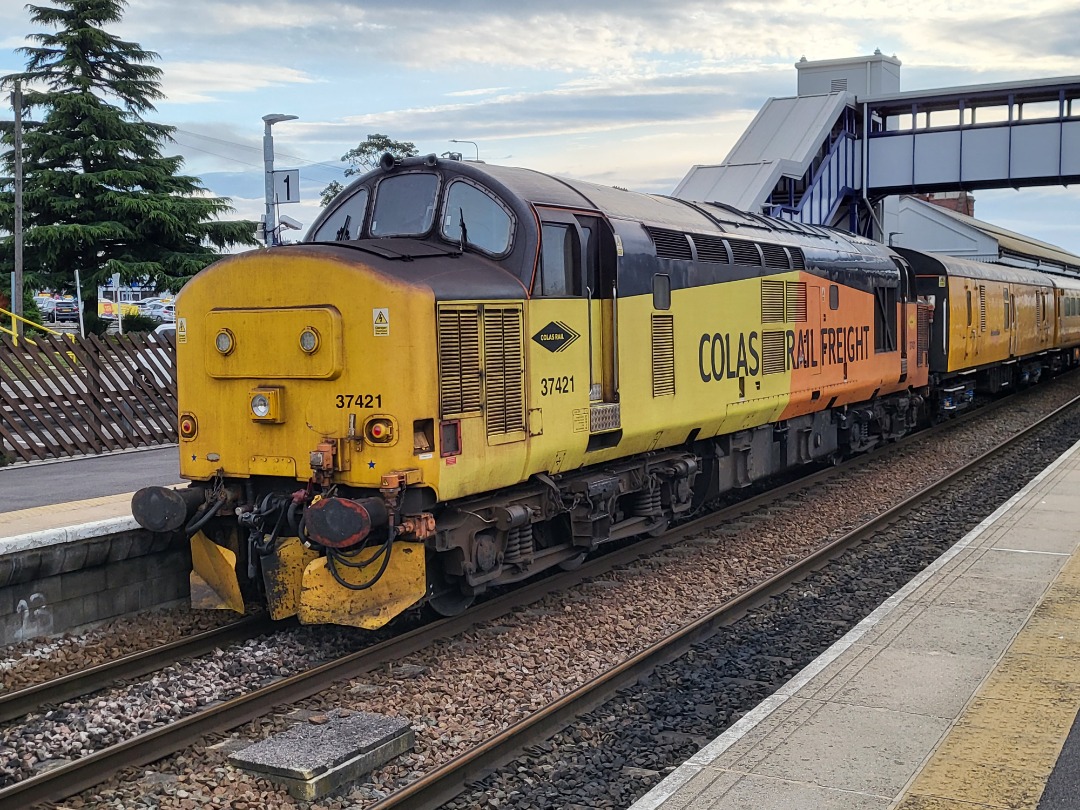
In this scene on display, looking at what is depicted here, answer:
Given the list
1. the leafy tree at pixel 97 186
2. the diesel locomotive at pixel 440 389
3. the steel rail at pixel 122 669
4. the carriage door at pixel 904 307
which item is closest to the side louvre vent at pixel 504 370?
the diesel locomotive at pixel 440 389

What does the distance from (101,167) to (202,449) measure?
2608 cm

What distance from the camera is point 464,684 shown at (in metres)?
7.46

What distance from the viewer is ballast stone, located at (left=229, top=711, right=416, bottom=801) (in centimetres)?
579

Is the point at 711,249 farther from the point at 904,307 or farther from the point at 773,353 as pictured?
the point at 904,307

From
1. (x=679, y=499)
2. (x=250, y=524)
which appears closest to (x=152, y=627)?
(x=250, y=524)

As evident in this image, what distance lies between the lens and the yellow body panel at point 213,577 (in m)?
8.37

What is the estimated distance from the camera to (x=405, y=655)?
26.3 ft

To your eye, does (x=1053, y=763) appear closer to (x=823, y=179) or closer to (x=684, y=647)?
(x=684, y=647)

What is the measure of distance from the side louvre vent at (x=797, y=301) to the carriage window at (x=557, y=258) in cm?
488

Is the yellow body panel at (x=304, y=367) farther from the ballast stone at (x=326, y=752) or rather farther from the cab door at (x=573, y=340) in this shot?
the ballast stone at (x=326, y=752)

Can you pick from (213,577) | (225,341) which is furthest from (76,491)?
(225,341)

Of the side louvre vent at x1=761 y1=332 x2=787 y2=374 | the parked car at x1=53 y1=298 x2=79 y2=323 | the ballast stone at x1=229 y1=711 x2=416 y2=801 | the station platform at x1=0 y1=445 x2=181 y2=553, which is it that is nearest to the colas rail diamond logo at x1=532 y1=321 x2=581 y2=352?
the ballast stone at x1=229 y1=711 x2=416 y2=801

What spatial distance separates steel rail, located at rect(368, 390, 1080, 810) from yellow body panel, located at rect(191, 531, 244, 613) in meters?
2.85

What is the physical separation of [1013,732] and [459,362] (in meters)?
4.15
